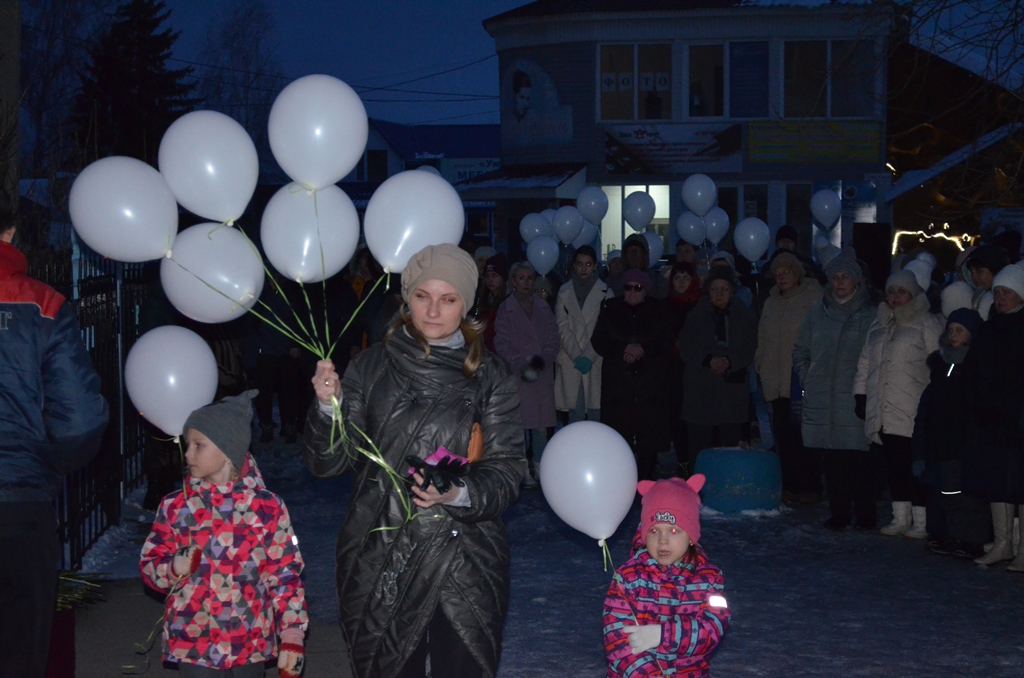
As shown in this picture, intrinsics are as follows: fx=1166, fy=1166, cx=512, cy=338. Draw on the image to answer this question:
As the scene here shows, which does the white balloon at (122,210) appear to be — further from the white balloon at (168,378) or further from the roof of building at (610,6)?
the roof of building at (610,6)

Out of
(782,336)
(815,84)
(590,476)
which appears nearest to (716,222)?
(782,336)

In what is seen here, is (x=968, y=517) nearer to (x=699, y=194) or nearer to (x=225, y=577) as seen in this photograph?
(x=225, y=577)

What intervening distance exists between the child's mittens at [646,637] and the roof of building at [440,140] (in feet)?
197

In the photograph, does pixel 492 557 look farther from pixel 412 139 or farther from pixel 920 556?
pixel 412 139

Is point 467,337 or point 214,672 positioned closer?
point 467,337

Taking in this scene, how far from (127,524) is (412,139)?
60310mm

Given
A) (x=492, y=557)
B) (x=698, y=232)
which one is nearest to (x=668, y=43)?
(x=698, y=232)

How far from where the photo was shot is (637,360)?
1002 cm

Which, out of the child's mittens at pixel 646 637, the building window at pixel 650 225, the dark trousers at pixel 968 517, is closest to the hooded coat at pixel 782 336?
the dark trousers at pixel 968 517

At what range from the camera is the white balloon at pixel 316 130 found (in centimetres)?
464

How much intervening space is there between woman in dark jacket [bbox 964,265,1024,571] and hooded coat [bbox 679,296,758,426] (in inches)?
92.6

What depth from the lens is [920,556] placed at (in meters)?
8.41

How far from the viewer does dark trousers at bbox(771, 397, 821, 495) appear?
33.3 ft

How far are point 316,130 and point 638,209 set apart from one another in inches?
549
